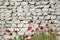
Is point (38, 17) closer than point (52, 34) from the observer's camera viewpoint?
No

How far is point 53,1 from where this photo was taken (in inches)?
114

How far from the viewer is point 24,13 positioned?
2.95m

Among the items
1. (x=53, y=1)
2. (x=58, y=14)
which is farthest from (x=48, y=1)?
(x=58, y=14)

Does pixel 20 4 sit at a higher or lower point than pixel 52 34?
higher

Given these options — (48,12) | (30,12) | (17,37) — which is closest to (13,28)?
(17,37)

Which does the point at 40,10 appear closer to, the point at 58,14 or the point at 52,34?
the point at 58,14

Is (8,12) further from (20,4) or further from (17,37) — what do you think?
(17,37)

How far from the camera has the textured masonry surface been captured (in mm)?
2881

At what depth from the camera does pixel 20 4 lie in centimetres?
296

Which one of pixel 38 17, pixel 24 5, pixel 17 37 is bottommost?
pixel 17 37

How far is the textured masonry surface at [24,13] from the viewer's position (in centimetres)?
288

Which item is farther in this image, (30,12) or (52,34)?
(30,12)

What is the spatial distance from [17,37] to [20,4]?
56 cm

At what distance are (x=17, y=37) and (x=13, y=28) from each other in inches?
7.4
